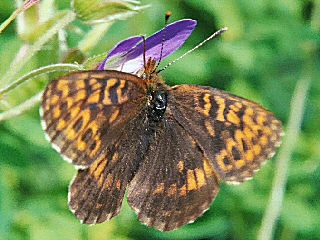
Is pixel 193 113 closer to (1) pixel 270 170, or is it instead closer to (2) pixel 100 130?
(2) pixel 100 130

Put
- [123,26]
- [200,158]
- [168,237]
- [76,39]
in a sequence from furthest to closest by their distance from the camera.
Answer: [168,237], [123,26], [76,39], [200,158]

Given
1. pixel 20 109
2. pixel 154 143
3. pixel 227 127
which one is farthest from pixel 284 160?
pixel 20 109

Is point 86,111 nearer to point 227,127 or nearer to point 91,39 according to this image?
point 91,39

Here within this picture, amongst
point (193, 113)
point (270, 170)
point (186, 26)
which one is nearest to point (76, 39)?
point (193, 113)

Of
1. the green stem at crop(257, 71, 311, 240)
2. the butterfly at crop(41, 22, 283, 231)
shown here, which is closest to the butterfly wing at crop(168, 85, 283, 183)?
the butterfly at crop(41, 22, 283, 231)

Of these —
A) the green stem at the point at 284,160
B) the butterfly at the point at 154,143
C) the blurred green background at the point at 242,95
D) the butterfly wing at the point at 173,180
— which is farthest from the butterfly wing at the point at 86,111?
the green stem at the point at 284,160
